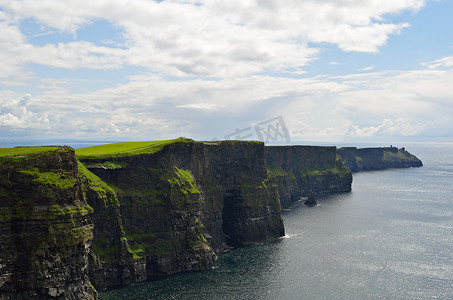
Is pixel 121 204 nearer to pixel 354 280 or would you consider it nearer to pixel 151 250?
pixel 151 250

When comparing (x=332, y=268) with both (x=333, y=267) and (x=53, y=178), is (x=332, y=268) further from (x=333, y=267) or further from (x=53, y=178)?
(x=53, y=178)

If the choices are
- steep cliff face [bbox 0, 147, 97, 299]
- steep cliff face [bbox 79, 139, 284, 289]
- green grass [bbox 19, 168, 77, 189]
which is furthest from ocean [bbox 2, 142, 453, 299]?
green grass [bbox 19, 168, 77, 189]

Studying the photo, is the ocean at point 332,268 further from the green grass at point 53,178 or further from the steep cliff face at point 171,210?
the green grass at point 53,178

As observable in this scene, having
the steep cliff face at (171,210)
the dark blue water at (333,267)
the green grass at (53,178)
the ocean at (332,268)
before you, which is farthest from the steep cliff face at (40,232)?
the ocean at (332,268)

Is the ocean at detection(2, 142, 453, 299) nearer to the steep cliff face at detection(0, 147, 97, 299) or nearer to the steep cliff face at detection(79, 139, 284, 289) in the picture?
the steep cliff face at detection(79, 139, 284, 289)

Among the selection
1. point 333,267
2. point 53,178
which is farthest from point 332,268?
point 53,178
